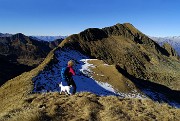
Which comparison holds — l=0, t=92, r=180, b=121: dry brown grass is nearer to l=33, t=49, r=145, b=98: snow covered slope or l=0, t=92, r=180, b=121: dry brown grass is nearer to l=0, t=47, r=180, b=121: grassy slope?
l=0, t=47, r=180, b=121: grassy slope

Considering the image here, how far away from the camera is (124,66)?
103 m

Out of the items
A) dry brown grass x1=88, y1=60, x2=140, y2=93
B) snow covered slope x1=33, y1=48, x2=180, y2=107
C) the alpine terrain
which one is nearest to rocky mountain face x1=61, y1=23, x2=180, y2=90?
the alpine terrain

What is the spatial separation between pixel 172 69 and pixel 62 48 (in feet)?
131

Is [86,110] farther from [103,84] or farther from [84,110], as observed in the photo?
[103,84]

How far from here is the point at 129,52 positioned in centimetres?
11406

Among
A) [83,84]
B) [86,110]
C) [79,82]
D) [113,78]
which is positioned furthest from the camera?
[113,78]

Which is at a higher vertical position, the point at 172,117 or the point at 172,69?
the point at 172,117

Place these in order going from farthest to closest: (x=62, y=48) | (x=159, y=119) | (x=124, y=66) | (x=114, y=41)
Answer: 1. (x=114, y=41)
2. (x=124, y=66)
3. (x=62, y=48)
4. (x=159, y=119)

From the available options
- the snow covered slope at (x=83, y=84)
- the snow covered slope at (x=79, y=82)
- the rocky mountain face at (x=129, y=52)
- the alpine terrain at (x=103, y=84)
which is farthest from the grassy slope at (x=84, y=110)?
the rocky mountain face at (x=129, y=52)

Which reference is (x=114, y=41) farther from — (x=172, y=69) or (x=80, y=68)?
(x=80, y=68)

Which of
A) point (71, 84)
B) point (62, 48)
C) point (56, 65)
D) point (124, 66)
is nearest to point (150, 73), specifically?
point (124, 66)

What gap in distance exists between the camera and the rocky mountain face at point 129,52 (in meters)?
98.8

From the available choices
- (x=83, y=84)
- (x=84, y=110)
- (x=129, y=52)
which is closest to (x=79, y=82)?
(x=83, y=84)

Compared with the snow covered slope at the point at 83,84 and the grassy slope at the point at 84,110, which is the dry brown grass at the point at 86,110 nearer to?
the grassy slope at the point at 84,110
